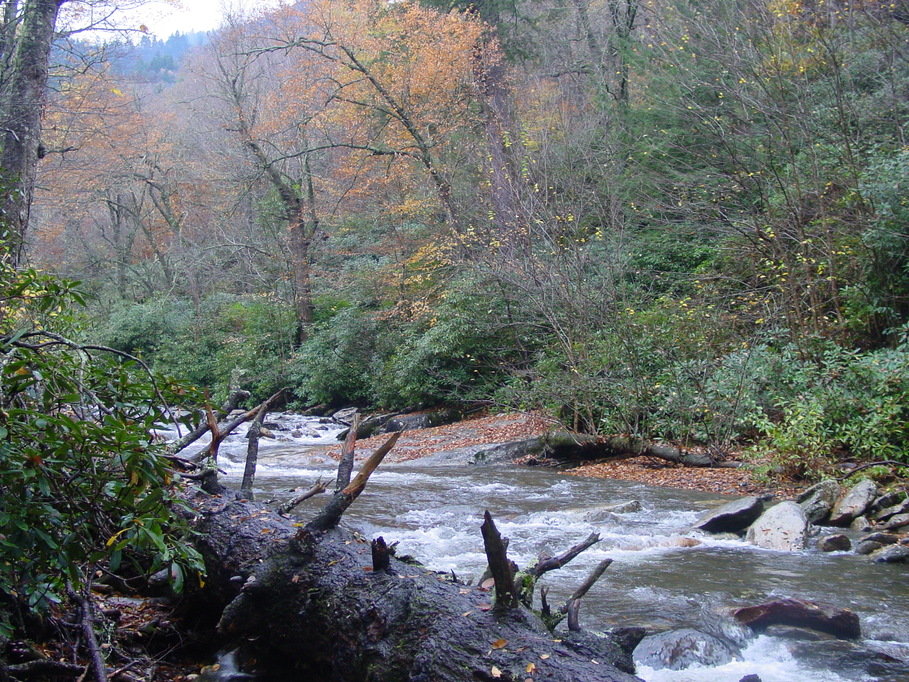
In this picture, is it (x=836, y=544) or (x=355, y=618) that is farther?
(x=836, y=544)

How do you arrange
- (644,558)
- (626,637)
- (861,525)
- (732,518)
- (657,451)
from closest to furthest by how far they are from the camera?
1. (626,637)
2. (644,558)
3. (861,525)
4. (732,518)
5. (657,451)

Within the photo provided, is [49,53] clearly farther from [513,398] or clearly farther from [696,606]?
[513,398]

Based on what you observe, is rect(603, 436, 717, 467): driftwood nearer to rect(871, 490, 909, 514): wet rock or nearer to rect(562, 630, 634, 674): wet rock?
rect(871, 490, 909, 514): wet rock

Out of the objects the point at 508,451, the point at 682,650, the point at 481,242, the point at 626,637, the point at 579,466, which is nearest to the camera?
the point at 626,637

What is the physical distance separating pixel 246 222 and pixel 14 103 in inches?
898

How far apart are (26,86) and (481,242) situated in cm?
1047

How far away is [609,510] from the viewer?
901 centimetres

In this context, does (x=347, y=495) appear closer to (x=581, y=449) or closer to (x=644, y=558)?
(x=644, y=558)

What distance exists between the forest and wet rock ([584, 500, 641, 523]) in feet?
7.26

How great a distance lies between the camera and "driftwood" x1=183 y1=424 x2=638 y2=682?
2967mm

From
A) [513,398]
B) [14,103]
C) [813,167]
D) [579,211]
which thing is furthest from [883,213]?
[14,103]

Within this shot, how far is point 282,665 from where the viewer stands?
395 cm

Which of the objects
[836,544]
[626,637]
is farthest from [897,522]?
[626,637]

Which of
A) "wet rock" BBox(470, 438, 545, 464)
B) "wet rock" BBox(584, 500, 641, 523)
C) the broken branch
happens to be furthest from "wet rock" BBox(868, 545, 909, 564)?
"wet rock" BBox(470, 438, 545, 464)
